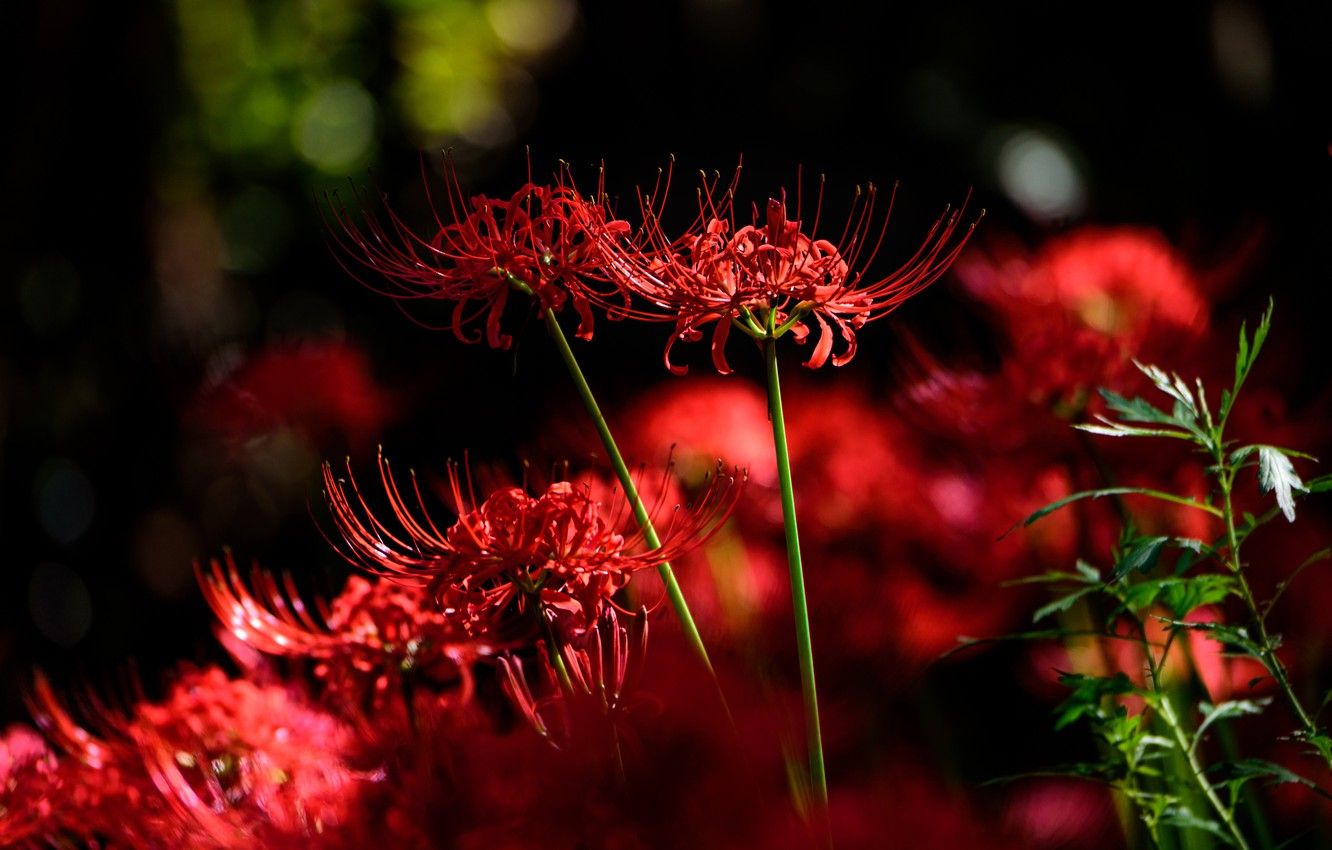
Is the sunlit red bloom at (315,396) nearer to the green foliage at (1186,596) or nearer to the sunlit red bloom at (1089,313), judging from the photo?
the sunlit red bloom at (1089,313)

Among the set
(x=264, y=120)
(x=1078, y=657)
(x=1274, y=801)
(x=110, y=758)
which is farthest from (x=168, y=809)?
(x=264, y=120)

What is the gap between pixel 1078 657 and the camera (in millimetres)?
706

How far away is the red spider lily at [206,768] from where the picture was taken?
1.59ft

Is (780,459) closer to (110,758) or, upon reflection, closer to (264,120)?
(110,758)

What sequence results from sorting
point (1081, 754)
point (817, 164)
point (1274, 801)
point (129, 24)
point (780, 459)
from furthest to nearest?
point (129, 24), point (817, 164), point (1081, 754), point (1274, 801), point (780, 459)

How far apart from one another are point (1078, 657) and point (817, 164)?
1.06 m

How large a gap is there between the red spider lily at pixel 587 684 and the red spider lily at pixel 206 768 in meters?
0.07

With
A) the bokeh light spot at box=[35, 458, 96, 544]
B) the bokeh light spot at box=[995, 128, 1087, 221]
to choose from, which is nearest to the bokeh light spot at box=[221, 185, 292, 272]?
the bokeh light spot at box=[35, 458, 96, 544]

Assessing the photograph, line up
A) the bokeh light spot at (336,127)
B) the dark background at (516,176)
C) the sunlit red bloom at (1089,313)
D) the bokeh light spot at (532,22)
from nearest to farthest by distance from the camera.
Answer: the sunlit red bloom at (1089,313)
the dark background at (516,176)
the bokeh light spot at (532,22)
the bokeh light spot at (336,127)

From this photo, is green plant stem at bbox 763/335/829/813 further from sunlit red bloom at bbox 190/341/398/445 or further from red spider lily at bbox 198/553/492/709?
sunlit red bloom at bbox 190/341/398/445

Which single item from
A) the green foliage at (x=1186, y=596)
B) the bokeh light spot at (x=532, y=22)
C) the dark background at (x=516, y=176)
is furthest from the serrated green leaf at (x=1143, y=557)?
the bokeh light spot at (x=532, y=22)

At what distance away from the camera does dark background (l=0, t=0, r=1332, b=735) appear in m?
1.43

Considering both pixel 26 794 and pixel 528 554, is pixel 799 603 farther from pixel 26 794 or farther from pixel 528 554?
pixel 26 794

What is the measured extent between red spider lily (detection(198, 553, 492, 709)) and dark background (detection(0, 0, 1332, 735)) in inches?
19.0
